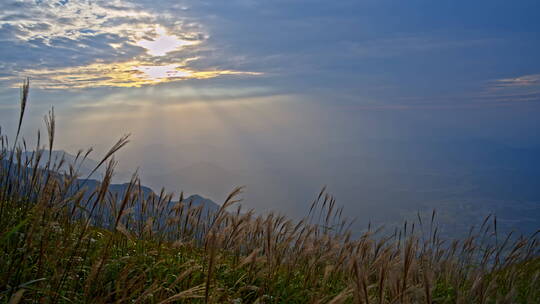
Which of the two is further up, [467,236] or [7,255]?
[7,255]

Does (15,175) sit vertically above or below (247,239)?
above

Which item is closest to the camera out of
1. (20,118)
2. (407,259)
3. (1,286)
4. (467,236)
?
(407,259)

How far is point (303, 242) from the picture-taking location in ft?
16.9

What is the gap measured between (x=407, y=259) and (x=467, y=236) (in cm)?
518

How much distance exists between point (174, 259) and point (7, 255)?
1.71 metres

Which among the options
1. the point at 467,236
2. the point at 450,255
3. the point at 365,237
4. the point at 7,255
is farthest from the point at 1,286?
the point at 467,236

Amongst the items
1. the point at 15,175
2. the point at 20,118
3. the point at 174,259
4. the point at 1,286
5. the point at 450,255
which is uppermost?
the point at 20,118

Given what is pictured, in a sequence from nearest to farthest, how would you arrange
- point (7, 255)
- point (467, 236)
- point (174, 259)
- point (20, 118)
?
point (20, 118) < point (7, 255) < point (174, 259) < point (467, 236)

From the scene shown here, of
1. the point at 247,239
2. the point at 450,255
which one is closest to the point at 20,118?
the point at 247,239

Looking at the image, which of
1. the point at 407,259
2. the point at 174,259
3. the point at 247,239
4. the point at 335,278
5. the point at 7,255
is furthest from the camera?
the point at 247,239

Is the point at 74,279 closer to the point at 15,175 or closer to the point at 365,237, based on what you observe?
the point at 15,175

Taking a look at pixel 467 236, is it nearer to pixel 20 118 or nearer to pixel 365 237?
pixel 365 237

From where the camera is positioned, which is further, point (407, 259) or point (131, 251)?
point (131, 251)

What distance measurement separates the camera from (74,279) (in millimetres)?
2979
